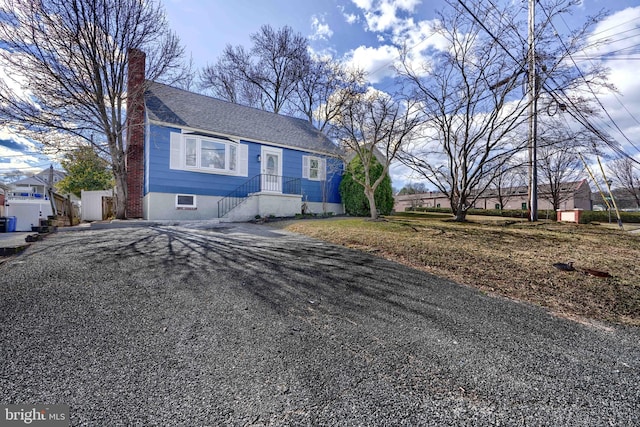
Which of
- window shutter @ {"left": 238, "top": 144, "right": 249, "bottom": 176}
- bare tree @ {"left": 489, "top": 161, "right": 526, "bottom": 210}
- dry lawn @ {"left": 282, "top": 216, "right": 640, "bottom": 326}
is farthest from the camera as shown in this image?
window shutter @ {"left": 238, "top": 144, "right": 249, "bottom": 176}

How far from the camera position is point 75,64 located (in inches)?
368

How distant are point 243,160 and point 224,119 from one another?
7.55ft

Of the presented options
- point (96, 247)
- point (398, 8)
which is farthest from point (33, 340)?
point (398, 8)

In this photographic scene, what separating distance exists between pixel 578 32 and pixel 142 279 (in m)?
12.2

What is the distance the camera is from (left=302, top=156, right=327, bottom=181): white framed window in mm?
14336

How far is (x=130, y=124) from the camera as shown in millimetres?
11203

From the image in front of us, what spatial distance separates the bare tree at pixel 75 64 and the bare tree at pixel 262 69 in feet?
37.2

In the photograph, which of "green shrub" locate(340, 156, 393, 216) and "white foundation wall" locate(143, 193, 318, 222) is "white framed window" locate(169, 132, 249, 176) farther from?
"green shrub" locate(340, 156, 393, 216)

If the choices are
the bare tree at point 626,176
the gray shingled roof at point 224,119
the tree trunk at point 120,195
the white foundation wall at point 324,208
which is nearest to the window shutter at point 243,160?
the gray shingled roof at point 224,119

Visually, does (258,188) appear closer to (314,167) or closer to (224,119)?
(314,167)

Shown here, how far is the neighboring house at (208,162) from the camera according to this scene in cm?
1075

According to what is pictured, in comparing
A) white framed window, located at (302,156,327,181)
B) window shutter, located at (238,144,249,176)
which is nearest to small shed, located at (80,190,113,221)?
window shutter, located at (238,144,249,176)

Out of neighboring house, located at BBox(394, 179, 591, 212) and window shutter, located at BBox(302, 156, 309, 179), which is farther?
neighboring house, located at BBox(394, 179, 591, 212)

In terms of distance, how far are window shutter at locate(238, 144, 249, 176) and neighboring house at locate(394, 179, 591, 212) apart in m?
14.5
